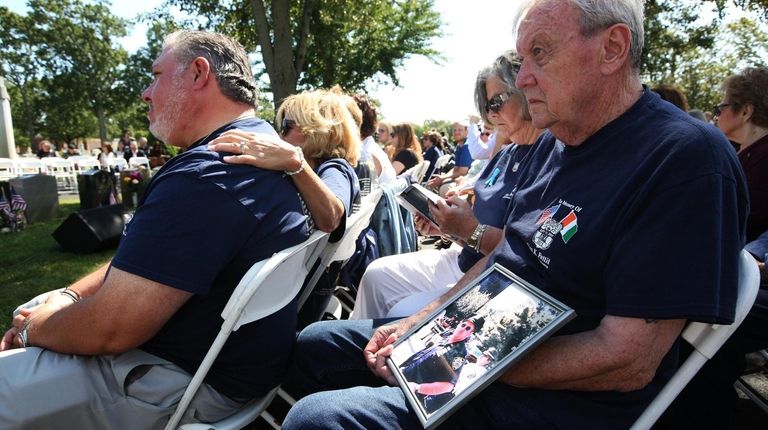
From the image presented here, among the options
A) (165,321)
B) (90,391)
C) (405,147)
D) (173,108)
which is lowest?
(90,391)

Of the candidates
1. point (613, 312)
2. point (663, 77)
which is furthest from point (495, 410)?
point (663, 77)

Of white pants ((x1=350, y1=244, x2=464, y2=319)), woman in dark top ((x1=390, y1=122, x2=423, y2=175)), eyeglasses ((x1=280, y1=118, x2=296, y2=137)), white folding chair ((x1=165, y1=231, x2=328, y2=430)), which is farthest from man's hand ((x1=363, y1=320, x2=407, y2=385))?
woman in dark top ((x1=390, y1=122, x2=423, y2=175))

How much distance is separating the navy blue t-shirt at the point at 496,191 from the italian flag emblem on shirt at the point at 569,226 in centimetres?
95

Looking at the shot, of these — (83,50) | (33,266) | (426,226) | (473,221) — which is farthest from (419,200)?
(83,50)

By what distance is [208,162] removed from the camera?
1.54 meters

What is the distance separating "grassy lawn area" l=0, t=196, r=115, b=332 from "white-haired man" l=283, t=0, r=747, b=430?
4193mm

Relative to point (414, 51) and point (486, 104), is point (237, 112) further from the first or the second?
point (414, 51)

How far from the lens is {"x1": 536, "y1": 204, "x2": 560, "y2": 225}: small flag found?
1.41m

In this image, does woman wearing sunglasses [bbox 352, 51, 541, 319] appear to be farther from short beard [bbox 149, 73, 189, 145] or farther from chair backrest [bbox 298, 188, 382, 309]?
short beard [bbox 149, 73, 189, 145]

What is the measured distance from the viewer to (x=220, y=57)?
1910 mm

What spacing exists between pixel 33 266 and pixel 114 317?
5.72 meters

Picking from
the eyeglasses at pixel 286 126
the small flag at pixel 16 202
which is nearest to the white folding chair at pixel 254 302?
the eyeglasses at pixel 286 126

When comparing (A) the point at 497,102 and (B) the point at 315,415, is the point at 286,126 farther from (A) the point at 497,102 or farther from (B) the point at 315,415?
(B) the point at 315,415

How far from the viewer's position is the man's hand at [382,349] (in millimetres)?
1564
